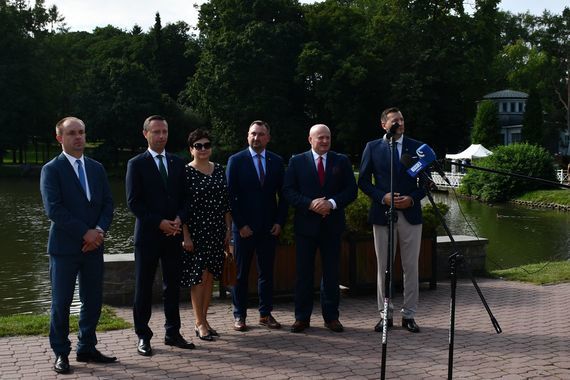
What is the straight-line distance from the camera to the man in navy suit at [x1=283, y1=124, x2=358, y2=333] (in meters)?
7.01

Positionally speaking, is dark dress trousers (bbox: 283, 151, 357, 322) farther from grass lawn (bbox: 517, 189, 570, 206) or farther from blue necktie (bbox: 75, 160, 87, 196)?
grass lawn (bbox: 517, 189, 570, 206)

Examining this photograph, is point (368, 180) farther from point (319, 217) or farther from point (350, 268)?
point (350, 268)

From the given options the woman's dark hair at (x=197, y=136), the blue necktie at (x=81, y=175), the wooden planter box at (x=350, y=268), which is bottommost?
the wooden planter box at (x=350, y=268)

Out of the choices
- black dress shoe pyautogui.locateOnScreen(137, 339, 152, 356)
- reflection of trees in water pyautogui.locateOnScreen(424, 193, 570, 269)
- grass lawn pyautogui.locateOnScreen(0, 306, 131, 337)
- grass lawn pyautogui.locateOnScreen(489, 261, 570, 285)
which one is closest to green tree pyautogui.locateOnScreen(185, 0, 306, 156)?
reflection of trees in water pyautogui.locateOnScreen(424, 193, 570, 269)

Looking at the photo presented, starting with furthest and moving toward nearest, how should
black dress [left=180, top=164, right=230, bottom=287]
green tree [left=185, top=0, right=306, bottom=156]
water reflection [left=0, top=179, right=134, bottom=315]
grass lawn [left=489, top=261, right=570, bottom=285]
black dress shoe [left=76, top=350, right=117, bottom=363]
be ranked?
green tree [left=185, top=0, right=306, bottom=156] < water reflection [left=0, top=179, right=134, bottom=315] < grass lawn [left=489, top=261, right=570, bottom=285] < black dress [left=180, top=164, right=230, bottom=287] < black dress shoe [left=76, top=350, right=117, bottom=363]

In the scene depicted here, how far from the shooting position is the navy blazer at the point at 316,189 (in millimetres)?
7008

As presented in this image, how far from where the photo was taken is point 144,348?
20.1 ft

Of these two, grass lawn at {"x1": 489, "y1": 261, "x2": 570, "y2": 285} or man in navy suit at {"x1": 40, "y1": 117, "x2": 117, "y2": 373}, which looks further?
grass lawn at {"x1": 489, "y1": 261, "x2": 570, "y2": 285}

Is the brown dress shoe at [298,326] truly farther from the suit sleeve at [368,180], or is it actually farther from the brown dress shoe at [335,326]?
the suit sleeve at [368,180]

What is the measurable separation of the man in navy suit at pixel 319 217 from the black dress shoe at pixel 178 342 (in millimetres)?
1133

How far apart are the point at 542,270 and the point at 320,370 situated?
20.5 feet

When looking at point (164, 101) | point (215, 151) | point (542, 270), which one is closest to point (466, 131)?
point (215, 151)

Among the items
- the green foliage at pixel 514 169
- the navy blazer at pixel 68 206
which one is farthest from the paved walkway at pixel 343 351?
the green foliage at pixel 514 169

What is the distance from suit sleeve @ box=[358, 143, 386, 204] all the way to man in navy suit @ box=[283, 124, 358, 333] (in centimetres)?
15
